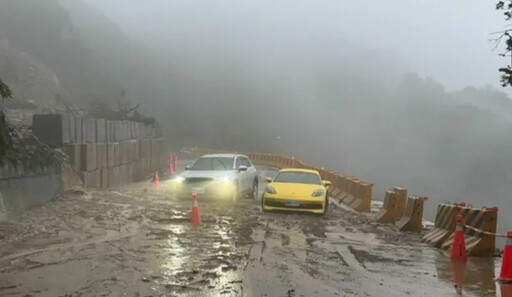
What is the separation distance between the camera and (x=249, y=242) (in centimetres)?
1148

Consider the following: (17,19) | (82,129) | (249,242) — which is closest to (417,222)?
(249,242)

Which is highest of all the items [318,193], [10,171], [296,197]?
[10,171]

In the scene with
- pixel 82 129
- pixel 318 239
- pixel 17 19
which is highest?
pixel 17 19

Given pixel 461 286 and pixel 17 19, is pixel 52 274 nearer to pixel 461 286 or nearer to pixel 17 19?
pixel 461 286

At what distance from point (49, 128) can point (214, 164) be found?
18.9ft

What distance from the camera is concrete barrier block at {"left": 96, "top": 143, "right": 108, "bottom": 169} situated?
77.5 ft

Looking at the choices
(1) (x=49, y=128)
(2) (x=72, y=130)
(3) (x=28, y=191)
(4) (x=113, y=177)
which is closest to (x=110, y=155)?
(4) (x=113, y=177)

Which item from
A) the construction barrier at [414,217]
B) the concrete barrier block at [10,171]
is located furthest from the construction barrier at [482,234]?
the concrete barrier block at [10,171]

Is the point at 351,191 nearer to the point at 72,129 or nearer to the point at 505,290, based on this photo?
the point at 72,129

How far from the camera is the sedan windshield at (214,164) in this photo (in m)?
19.7

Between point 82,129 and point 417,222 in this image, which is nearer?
point 417,222

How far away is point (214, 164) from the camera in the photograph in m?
19.9

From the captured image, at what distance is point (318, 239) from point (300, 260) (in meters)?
2.75

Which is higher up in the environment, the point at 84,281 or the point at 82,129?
the point at 82,129
